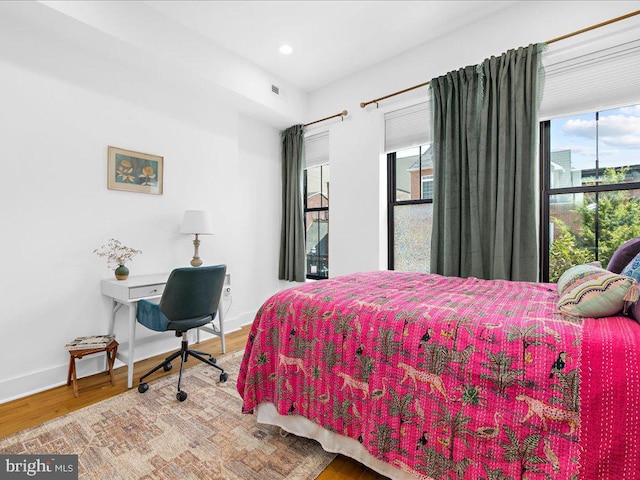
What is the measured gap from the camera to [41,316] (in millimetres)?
2393

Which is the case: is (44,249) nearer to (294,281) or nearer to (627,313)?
(294,281)

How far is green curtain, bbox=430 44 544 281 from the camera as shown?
2.47 meters

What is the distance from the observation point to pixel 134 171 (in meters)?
2.92

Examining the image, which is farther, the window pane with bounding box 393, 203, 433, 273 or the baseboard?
the window pane with bounding box 393, 203, 433, 273

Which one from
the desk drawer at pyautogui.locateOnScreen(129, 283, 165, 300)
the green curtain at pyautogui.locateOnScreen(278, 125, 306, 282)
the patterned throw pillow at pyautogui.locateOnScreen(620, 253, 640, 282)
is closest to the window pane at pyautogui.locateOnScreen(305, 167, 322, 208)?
the green curtain at pyautogui.locateOnScreen(278, 125, 306, 282)

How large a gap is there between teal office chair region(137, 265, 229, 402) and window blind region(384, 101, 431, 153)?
2302 mm

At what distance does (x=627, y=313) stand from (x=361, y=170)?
110 inches

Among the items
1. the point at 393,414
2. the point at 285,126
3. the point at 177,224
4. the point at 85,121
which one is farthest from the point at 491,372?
the point at 285,126

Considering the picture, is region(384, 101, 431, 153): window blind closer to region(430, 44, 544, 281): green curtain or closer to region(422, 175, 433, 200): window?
region(430, 44, 544, 281): green curtain

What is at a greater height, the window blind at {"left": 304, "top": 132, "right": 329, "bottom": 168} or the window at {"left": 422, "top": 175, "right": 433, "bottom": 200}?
the window blind at {"left": 304, "top": 132, "right": 329, "bottom": 168}

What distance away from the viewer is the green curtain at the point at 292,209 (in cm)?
418

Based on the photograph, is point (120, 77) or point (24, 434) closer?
point (24, 434)

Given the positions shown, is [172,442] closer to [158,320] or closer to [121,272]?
[158,320]

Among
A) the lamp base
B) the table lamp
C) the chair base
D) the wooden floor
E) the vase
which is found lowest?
the wooden floor
